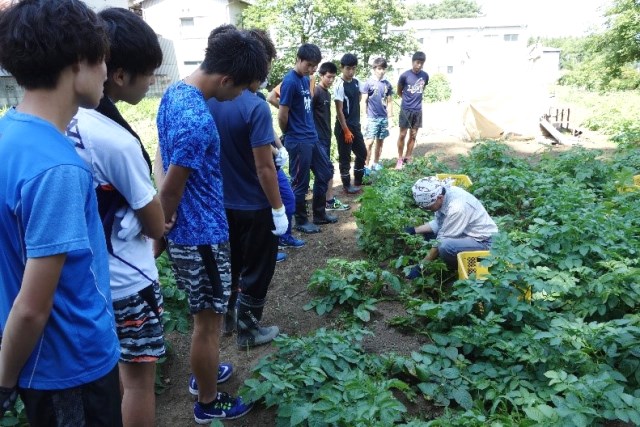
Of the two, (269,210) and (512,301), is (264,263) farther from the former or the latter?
(512,301)

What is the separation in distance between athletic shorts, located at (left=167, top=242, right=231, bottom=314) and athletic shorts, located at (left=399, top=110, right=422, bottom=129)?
5.80 metres

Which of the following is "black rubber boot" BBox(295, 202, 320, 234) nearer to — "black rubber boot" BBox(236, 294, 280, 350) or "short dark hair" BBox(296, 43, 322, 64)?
Result: "short dark hair" BBox(296, 43, 322, 64)

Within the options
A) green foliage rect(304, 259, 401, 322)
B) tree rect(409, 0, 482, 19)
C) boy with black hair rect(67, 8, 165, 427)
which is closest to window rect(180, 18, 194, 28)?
green foliage rect(304, 259, 401, 322)

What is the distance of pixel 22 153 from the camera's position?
1064 millimetres

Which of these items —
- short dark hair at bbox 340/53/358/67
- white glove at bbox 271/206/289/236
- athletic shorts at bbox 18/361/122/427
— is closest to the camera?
athletic shorts at bbox 18/361/122/427

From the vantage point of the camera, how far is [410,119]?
7449 mm

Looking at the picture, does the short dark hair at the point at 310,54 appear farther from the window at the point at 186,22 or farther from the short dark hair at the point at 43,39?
the window at the point at 186,22

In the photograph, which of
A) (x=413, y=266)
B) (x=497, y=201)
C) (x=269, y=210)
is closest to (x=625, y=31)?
(x=497, y=201)

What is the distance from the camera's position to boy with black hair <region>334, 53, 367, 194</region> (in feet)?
19.3

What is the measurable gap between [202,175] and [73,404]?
101cm

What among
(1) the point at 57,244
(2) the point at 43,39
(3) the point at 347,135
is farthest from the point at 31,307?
(3) the point at 347,135

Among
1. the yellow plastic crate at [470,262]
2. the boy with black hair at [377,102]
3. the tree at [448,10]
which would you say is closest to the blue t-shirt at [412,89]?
the boy with black hair at [377,102]

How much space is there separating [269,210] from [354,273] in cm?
119

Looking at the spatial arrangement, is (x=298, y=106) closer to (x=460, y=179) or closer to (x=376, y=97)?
(x=460, y=179)
